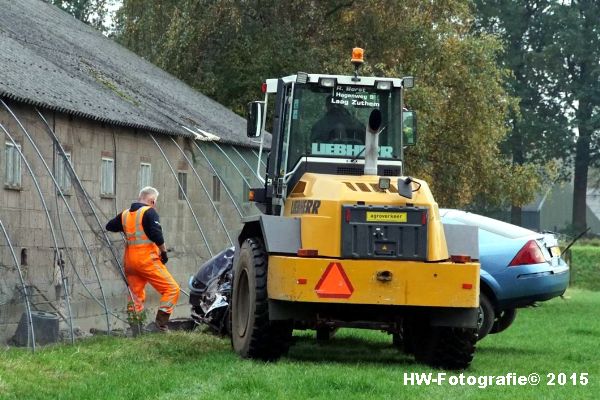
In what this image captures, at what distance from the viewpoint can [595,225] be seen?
9156 centimetres

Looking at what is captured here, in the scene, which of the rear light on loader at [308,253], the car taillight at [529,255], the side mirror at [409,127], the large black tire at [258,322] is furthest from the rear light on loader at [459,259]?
the car taillight at [529,255]

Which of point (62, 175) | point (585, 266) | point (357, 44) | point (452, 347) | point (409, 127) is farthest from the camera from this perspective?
point (585, 266)

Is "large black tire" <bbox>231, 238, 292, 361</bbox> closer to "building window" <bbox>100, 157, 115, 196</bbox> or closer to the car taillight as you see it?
the car taillight

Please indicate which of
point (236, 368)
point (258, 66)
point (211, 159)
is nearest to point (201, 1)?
point (258, 66)

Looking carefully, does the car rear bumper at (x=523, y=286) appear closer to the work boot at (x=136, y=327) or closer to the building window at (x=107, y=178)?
the work boot at (x=136, y=327)

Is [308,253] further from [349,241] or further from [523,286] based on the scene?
[523,286]

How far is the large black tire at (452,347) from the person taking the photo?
1323cm

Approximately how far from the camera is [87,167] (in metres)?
21.2

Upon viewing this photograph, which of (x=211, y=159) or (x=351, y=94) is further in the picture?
(x=211, y=159)

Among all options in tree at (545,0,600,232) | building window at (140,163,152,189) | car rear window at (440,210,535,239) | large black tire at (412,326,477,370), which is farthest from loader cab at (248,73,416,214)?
tree at (545,0,600,232)

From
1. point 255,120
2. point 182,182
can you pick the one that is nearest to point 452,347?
point 255,120

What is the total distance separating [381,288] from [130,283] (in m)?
5.11

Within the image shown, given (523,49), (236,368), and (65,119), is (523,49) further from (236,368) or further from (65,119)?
(236,368)

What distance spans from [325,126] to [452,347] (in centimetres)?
280
